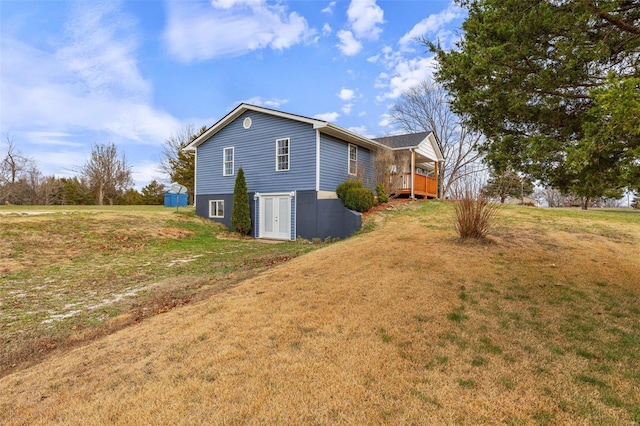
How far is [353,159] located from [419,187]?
16.3ft

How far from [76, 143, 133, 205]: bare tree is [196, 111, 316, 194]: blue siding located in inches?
950

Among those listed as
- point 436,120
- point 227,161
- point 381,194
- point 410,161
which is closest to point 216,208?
point 227,161

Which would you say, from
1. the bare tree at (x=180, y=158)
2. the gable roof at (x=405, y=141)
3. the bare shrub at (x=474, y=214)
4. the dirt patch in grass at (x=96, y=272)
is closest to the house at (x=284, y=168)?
the gable roof at (x=405, y=141)

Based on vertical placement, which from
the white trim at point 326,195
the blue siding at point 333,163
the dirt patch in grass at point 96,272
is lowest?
the dirt patch in grass at point 96,272

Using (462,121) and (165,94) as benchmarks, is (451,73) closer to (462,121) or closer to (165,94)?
(462,121)

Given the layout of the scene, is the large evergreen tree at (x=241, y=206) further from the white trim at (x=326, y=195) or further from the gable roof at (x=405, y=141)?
the gable roof at (x=405, y=141)

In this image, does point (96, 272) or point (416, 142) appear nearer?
point (96, 272)

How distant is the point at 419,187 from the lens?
18.3m

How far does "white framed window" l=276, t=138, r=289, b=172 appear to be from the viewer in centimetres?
1467

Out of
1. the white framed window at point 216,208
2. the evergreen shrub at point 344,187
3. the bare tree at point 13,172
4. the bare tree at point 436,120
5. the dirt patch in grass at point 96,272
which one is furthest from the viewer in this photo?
the bare tree at point 13,172

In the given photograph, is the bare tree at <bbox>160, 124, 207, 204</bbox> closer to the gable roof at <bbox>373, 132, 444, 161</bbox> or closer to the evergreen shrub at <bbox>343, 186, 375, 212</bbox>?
the gable roof at <bbox>373, 132, 444, 161</bbox>

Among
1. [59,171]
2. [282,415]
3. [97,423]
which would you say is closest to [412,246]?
[282,415]

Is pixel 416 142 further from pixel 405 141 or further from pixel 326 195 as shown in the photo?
pixel 326 195

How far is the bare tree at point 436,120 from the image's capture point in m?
30.0
